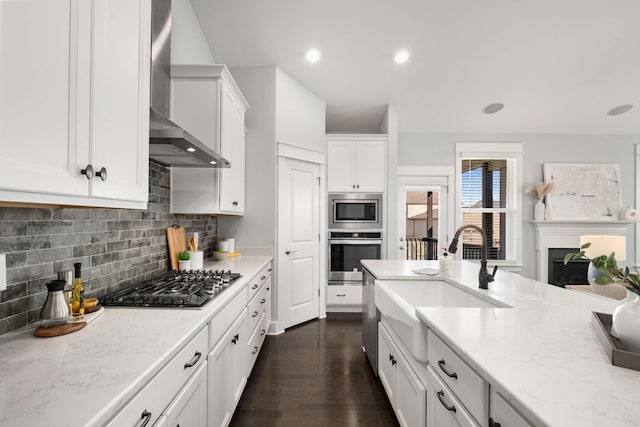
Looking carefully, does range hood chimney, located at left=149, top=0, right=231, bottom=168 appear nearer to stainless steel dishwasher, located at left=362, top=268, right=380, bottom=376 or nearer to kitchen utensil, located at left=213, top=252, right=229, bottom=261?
kitchen utensil, located at left=213, top=252, right=229, bottom=261

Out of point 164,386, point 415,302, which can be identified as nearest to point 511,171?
point 415,302

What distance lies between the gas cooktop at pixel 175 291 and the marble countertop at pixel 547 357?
1.06m

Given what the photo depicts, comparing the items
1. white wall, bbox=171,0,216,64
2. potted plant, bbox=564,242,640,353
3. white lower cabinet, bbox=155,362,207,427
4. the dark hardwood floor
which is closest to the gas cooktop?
white lower cabinet, bbox=155,362,207,427

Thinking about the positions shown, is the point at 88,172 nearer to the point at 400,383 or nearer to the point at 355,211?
the point at 400,383

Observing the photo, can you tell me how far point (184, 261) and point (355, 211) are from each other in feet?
8.32

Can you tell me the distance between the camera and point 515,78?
391cm

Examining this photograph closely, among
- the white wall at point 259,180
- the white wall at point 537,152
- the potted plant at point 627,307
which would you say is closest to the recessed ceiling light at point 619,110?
the white wall at point 537,152

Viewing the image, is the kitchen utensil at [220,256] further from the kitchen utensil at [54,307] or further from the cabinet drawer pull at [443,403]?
the cabinet drawer pull at [443,403]

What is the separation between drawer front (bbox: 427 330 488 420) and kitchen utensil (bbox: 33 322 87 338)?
52.2 inches

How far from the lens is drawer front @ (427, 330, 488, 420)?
2.84ft

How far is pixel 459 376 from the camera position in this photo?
39.0 inches

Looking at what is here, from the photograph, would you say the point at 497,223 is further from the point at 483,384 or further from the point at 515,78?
the point at 483,384

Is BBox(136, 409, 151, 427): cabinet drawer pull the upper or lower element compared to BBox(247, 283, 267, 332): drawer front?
upper

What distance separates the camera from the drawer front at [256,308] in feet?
7.52
